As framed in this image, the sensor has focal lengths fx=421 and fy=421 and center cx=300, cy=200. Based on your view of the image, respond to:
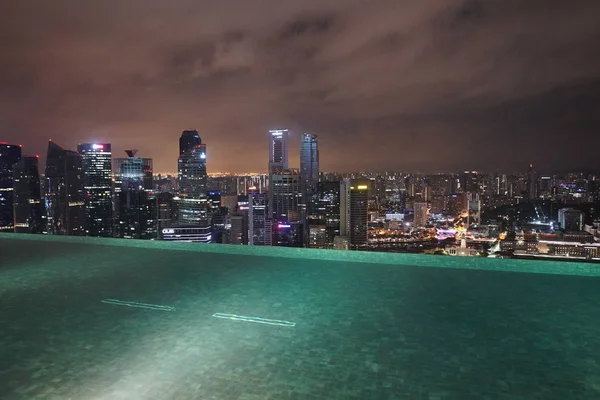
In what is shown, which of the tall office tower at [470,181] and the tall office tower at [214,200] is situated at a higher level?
the tall office tower at [470,181]

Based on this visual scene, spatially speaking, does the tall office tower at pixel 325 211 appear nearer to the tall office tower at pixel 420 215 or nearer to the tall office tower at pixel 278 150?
the tall office tower at pixel 278 150

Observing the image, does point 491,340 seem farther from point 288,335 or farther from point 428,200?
point 428,200

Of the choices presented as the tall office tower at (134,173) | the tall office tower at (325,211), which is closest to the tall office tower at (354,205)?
the tall office tower at (325,211)

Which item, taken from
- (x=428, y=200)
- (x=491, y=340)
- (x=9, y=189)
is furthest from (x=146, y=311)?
(x=428, y=200)

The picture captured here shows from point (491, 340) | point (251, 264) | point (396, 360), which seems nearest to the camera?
point (396, 360)

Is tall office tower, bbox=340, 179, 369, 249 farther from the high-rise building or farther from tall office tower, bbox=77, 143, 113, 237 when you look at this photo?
tall office tower, bbox=77, 143, 113, 237

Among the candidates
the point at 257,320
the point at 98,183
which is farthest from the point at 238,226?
the point at 257,320

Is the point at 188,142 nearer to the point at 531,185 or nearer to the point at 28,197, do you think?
the point at 28,197

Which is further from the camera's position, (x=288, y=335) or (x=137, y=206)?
(x=137, y=206)
